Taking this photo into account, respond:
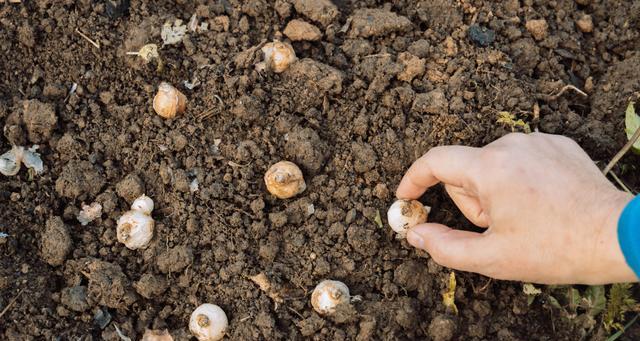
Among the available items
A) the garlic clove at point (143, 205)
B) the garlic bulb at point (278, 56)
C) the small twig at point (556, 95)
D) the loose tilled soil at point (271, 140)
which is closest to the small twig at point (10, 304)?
the loose tilled soil at point (271, 140)

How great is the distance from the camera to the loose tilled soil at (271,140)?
7.71 ft

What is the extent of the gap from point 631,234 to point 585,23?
1.51 m

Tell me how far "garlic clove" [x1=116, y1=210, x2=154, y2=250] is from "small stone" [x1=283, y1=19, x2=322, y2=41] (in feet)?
3.34

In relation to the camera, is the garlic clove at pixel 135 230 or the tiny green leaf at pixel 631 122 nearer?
the garlic clove at pixel 135 230

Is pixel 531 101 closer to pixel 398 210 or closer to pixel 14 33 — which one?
pixel 398 210

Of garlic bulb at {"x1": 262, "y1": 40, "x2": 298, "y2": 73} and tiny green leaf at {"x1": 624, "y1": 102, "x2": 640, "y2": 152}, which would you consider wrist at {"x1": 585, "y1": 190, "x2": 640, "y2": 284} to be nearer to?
tiny green leaf at {"x1": 624, "y1": 102, "x2": 640, "y2": 152}

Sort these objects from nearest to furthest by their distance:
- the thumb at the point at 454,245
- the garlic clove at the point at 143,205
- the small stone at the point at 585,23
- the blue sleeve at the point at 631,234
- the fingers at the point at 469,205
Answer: the blue sleeve at the point at 631,234 → the thumb at the point at 454,245 → the fingers at the point at 469,205 → the garlic clove at the point at 143,205 → the small stone at the point at 585,23

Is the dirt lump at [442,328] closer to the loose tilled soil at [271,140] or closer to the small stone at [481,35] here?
the loose tilled soil at [271,140]

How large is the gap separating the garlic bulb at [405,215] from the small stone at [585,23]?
1294 millimetres

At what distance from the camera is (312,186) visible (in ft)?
8.27

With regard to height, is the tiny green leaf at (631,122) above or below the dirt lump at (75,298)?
above

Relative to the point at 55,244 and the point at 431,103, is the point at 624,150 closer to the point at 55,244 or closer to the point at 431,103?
the point at 431,103

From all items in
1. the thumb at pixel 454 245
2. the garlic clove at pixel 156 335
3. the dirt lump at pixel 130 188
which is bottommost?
the garlic clove at pixel 156 335

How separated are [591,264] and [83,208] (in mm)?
1924
